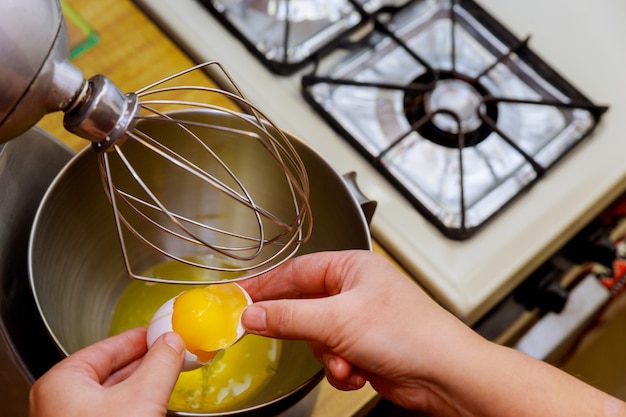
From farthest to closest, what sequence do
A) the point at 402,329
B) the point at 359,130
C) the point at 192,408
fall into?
the point at 359,130 < the point at 192,408 < the point at 402,329

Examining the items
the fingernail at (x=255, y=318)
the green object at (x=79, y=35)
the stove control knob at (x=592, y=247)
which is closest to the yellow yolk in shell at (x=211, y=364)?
the fingernail at (x=255, y=318)

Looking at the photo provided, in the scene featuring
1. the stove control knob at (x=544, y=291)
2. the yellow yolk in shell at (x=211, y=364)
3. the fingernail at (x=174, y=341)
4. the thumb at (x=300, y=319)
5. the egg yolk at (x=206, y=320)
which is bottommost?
the yellow yolk in shell at (x=211, y=364)

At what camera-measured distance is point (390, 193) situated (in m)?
0.71

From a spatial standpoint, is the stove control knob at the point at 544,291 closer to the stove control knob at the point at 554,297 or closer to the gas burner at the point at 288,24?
the stove control knob at the point at 554,297

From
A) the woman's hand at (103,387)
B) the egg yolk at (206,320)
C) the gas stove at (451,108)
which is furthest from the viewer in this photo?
the gas stove at (451,108)

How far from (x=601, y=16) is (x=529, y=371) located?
52cm

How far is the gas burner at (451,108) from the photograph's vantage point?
72cm

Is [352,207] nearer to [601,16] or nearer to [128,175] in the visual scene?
[128,175]

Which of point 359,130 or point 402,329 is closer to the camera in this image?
point 402,329

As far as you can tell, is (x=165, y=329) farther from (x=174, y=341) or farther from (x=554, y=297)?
(x=554, y=297)

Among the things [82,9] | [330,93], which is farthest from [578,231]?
[82,9]

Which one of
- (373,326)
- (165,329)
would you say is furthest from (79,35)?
(373,326)

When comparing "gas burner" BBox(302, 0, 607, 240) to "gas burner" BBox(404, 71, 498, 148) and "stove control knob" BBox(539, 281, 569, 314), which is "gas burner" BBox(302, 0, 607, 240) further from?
"stove control knob" BBox(539, 281, 569, 314)

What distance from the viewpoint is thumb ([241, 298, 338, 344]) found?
1.65ft
